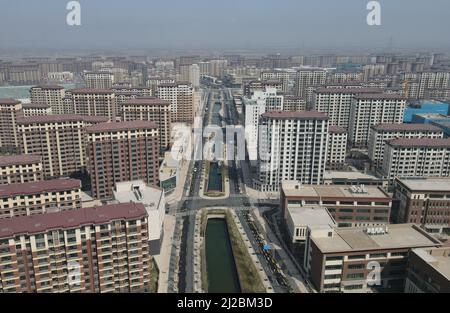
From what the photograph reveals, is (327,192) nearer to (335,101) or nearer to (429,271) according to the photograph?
(429,271)

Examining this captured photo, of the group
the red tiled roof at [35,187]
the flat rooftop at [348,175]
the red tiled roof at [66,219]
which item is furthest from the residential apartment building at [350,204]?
the red tiled roof at [35,187]

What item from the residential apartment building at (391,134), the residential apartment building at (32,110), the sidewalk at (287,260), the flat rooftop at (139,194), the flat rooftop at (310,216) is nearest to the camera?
the sidewalk at (287,260)

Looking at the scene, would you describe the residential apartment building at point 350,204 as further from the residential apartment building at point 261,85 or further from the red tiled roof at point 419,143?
the residential apartment building at point 261,85

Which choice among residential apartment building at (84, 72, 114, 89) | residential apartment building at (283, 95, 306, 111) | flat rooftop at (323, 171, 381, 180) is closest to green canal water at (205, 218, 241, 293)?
flat rooftop at (323, 171, 381, 180)

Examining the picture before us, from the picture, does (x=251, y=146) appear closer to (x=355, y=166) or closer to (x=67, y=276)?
(x=355, y=166)

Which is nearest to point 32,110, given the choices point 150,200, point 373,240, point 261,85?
point 150,200
